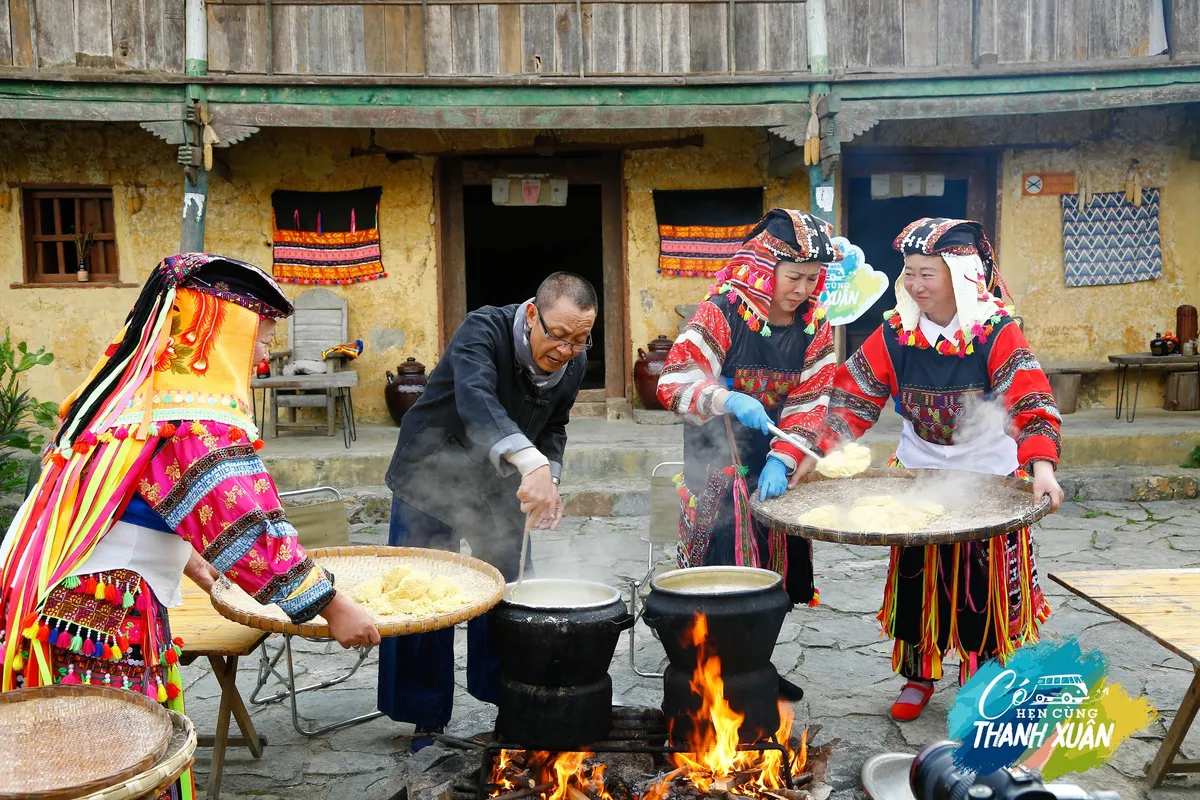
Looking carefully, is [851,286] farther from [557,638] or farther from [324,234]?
[557,638]

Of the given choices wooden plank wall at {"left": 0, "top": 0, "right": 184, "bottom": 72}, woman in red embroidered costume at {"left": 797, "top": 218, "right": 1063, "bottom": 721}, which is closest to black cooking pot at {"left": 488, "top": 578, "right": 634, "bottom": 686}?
woman in red embroidered costume at {"left": 797, "top": 218, "right": 1063, "bottom": 721}

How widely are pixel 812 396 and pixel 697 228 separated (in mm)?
7458

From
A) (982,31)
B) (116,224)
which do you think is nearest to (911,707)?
(982,31)

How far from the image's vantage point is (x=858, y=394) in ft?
13.8

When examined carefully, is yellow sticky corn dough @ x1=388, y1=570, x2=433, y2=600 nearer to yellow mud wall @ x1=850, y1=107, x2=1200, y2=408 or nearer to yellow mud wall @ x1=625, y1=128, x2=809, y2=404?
yellow mud wall @ x1=625, y1=128, x2=809, y2=404

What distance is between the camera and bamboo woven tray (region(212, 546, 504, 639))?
2.63m

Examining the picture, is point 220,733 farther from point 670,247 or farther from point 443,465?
point 670,247

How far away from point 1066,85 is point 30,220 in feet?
36.3

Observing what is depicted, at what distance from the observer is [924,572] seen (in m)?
4.05

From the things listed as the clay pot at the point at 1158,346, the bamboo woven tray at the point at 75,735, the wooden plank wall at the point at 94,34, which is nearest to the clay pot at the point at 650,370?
the clay pot at the point at 1158,346

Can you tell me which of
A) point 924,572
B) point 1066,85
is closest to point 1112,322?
point 1066,85

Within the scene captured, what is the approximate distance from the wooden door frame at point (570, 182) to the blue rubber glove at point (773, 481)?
755 centimetres

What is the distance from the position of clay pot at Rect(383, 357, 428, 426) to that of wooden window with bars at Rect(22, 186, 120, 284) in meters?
3.36

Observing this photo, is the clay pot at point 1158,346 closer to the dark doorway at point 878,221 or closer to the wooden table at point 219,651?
the dark doorway at point 878,221
